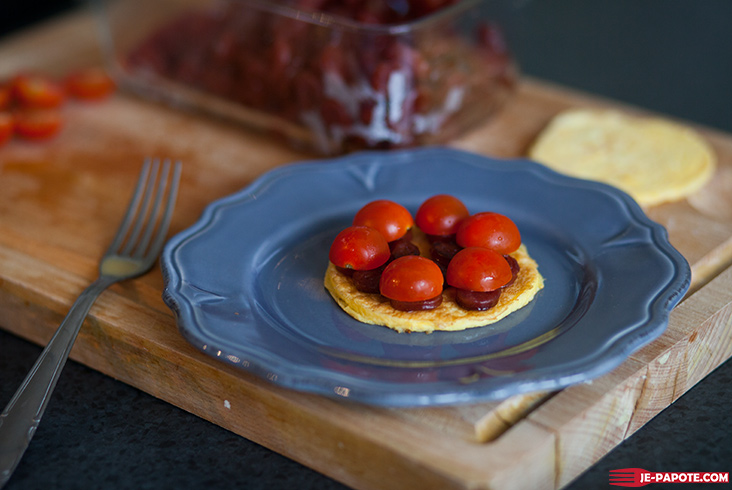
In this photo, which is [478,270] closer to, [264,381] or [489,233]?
[489,233]

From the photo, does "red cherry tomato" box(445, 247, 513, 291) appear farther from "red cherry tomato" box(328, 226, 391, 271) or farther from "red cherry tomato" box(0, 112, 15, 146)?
"red cherry tomato" box(0, 112, 15, 146)

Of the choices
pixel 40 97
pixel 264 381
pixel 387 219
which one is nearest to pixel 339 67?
pixel 387 219

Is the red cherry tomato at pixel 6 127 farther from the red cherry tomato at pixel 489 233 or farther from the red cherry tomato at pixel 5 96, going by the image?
the red cherry tomato at pixel 489 233

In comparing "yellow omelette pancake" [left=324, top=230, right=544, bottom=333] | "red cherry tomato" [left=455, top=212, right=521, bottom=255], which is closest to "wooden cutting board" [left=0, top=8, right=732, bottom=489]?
"yellow omelette pancake" [left=324, top=230, right=544, bottom=333]

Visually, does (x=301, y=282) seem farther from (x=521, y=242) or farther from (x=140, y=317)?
(x=521, y=242)

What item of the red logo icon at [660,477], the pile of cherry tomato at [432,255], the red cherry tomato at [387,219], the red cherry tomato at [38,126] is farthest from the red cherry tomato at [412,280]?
the red cherry tomato at [38,126]

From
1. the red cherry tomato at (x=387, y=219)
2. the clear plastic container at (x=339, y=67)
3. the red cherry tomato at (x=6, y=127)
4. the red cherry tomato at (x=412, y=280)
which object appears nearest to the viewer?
the red cherry tomato at (x=412, y=280)
